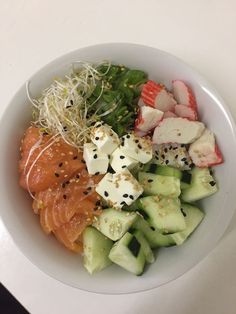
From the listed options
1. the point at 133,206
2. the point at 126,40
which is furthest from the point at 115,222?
the point at 126,40

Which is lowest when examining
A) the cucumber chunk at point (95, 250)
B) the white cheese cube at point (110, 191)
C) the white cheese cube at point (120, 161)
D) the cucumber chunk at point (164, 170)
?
the cucumber chunk at point (95, 250)

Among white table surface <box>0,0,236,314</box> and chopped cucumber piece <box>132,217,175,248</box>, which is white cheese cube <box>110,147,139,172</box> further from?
white table surface <box>0,0,236,314</box>

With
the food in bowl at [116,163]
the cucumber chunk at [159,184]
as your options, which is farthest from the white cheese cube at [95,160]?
the cucumber chunk at [159,184]

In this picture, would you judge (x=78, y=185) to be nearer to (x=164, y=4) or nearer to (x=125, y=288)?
(x=125, y=288)

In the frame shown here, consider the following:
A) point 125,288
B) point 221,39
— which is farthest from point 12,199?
point 221,39

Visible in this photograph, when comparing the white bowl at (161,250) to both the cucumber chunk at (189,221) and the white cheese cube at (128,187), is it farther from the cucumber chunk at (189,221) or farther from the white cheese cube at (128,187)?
the white cheese cube at (128,187)

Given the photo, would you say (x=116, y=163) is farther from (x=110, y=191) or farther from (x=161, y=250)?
(x=161, y=250)
